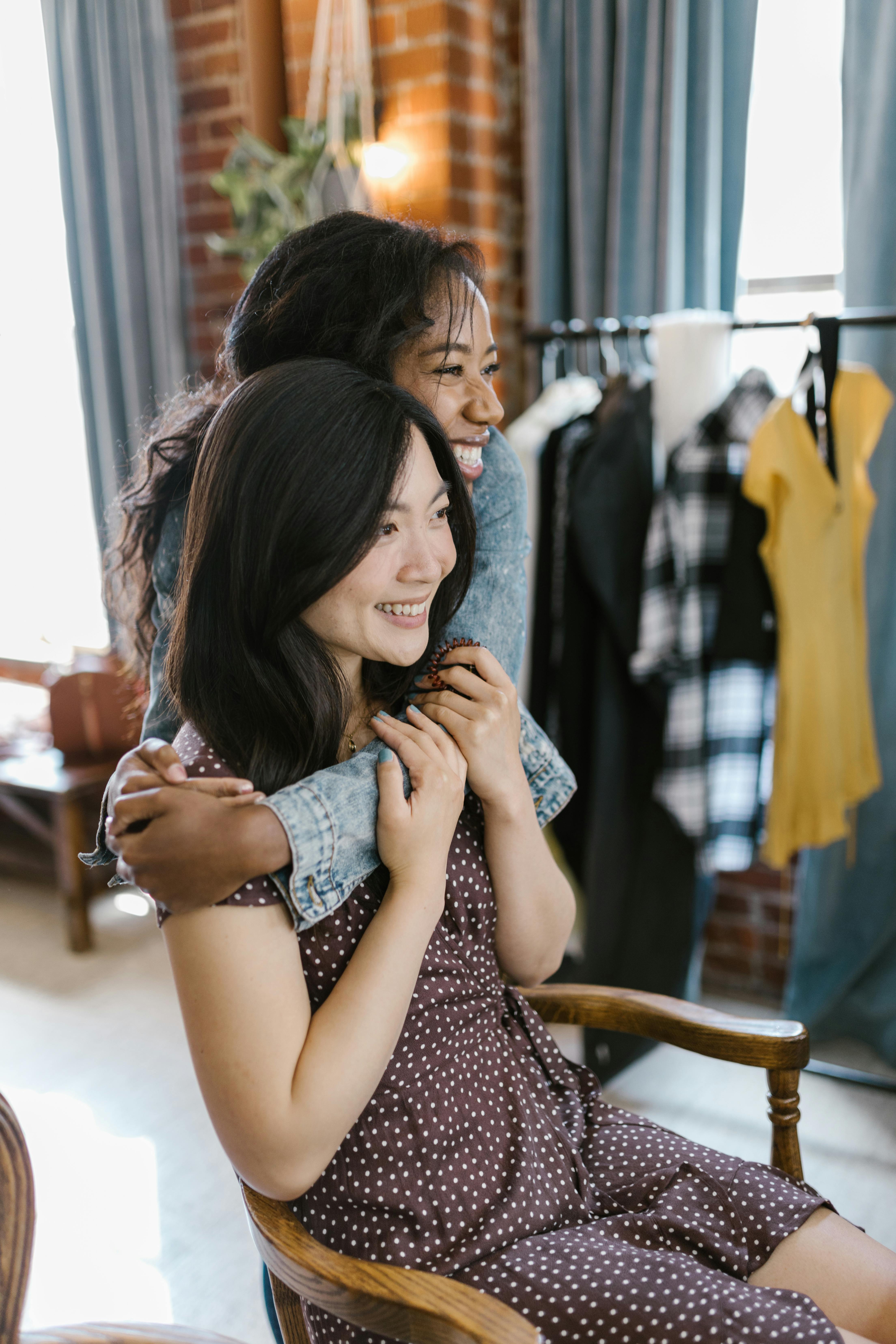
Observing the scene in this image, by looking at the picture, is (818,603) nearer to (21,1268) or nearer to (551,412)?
(551,412)

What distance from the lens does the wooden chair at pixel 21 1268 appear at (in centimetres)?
78

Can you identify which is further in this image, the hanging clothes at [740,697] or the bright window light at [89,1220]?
the hanging clothes at [740,697]

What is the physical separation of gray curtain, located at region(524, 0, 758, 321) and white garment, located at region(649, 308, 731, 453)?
1.49 ft

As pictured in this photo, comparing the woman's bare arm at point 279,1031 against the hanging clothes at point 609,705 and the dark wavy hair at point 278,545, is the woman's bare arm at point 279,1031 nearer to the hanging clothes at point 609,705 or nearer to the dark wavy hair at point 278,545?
the dark wavy hair at point 278,545

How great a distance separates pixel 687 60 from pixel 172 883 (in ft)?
7.30

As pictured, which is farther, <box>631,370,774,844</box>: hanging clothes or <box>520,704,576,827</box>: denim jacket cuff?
<box>631,370,774,844</box>: hanging clothes

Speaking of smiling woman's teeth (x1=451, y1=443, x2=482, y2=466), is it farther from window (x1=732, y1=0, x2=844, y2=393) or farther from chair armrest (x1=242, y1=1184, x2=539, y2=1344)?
window (x1=732, y1=0, x2=844, y2=393)

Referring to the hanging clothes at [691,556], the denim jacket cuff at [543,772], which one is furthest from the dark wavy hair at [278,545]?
the hanging clothes at [691,556]

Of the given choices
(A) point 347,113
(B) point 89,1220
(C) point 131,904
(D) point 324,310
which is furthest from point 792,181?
(C) point 131,904

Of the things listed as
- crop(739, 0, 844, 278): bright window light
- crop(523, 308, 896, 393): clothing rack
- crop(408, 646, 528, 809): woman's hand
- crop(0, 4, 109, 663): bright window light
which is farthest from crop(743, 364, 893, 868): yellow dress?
crop(0, 4, 109, 663): bright window light

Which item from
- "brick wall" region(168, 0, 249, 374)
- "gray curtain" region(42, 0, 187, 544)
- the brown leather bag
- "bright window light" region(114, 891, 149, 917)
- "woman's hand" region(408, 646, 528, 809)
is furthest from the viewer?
"bright window light" region(114, 891, 149, 917)

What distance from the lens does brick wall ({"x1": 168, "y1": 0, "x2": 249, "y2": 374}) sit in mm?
2889

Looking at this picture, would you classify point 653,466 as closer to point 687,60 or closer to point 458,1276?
point 687,60

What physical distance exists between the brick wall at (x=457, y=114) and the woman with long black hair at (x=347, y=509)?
1428mm
